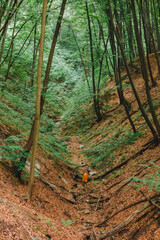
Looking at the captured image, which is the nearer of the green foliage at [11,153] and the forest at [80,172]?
the forest at [80,172]

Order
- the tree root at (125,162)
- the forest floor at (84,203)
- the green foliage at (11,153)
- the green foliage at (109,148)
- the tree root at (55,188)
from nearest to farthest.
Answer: the forest floor at (84,203) < the green foliage at (11,153) < the tree root at (55,188) < the tree root at (125,162) < the green foliage at (109,148)

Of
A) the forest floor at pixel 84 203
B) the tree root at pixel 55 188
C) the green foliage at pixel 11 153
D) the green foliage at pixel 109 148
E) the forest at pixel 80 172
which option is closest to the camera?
the forest floor at pixel 84 203

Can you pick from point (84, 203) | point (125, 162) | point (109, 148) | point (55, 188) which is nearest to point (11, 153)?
point (55, 188)

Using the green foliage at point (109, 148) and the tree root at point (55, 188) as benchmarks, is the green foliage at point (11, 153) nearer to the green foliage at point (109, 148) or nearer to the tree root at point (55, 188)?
the tree root at point (55, 188)

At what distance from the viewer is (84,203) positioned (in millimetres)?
5922

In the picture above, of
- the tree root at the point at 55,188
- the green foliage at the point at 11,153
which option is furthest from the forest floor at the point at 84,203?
the green foliage at the point at 11,153

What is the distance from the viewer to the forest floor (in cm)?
333

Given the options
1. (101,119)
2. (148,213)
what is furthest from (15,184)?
(101,119)

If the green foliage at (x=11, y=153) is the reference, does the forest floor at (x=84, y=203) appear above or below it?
below

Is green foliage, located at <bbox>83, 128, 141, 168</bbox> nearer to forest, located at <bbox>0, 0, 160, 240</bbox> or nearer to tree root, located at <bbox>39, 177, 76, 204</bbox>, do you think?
forest, located at <bbox>0, 0, 160, 240</bbox>

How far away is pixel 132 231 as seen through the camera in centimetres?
361

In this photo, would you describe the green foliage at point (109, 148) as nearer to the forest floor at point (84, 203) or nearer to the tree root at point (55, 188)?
the forest floor at point (84, 203)

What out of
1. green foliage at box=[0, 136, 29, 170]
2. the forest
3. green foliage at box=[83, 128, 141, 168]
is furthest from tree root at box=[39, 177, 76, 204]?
green foliage at box=[83, 128, 141, 168]

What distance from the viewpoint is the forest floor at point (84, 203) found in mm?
3326
